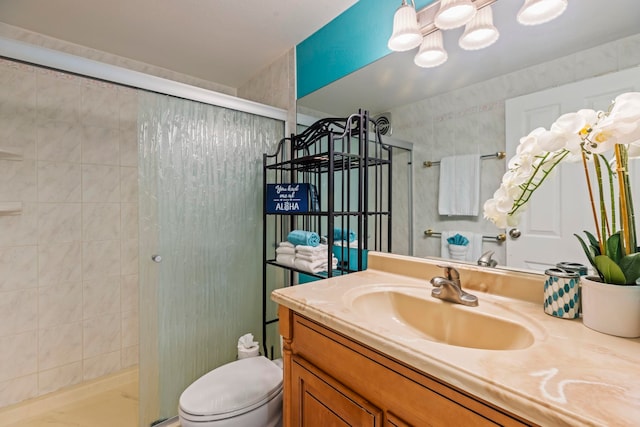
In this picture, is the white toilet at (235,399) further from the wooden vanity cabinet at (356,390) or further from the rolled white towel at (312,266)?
the rolled white towel at (312,266)

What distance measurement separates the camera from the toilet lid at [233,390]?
109 cm

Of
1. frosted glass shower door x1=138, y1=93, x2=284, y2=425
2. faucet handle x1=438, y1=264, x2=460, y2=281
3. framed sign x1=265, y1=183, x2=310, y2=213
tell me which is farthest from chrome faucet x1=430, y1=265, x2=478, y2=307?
frosted glass shower door x1=138, y1=93, x2=284, y2=425

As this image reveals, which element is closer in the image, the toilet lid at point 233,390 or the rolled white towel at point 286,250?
the toilet lid at point 233,390

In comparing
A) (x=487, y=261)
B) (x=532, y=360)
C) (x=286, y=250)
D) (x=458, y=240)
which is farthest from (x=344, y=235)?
(x=532, y=360)

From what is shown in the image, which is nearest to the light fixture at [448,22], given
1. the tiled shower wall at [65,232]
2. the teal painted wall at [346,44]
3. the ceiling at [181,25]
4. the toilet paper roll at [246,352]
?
the teal painted wall at [346,44]

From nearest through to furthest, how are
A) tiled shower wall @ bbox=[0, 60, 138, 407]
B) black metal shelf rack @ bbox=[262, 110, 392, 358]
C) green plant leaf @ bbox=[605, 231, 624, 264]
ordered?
green plant leaf @ bbox=[605, 231, 624, 264]
black metal shelf rack @ bbox=[262, 110, 392, 358]
tiled shower wall @ bbox=[0, 60, 138, 407]

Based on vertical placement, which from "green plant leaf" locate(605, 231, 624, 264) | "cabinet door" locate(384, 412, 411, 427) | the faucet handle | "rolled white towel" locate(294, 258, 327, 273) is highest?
"green plant leaf" locate(605, 231, 624, 264)

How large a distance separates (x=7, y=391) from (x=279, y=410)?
5.55ft

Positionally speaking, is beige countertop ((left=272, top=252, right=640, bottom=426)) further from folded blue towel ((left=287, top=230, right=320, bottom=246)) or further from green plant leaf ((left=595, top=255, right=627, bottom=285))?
folded blue towel ((left=287, top=230, right=320, bottom=246))

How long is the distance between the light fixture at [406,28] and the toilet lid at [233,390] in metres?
1.54

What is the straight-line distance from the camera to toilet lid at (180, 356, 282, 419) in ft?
3.57

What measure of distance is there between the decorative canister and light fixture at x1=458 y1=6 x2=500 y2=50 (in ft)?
2.60

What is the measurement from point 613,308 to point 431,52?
1.03 metres

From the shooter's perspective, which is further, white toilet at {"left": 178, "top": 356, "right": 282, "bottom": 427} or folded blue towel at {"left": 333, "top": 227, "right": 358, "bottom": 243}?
folded blue towel at {"left": 333, "top": 227, "right": 358, "bottom": 243}
